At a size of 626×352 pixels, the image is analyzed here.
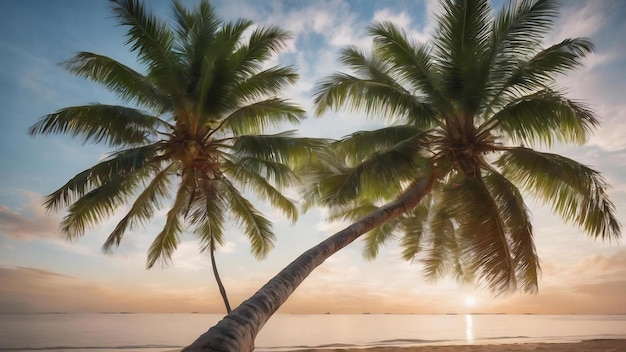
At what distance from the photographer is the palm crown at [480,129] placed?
899 centimetres

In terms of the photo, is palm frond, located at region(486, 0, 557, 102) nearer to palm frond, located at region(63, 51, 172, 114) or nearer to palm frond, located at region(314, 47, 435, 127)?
palm frond, located at region(314, 47, 435, 127)

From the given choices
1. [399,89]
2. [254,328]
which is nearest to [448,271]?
[399,89]

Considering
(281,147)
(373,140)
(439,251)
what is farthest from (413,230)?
(281,147)

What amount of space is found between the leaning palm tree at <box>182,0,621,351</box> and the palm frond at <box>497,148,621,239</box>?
0.02m

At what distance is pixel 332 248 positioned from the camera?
7.72 m

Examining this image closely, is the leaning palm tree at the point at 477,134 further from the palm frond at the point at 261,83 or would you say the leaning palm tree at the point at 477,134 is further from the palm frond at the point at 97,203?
the palm frond at the point at 97,203

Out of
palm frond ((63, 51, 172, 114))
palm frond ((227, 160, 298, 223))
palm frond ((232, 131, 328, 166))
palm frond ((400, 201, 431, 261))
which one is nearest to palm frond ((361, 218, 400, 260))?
palm frond ((400, 201, 431, 261))

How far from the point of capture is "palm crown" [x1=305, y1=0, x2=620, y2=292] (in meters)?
8.99

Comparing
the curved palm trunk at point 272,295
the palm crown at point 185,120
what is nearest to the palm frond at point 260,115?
the palm crown at point 185,120

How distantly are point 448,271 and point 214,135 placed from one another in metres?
9.75

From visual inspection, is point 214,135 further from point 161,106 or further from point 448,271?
point 448,271

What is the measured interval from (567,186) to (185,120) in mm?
9175

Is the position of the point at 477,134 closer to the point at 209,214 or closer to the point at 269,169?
the point at 269,169

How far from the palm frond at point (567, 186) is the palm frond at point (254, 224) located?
712 centimetres
